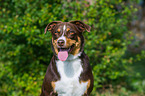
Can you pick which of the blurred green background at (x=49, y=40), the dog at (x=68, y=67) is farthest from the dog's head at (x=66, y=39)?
→ the blurred green background at (x=49, y=40)

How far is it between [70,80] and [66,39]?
61 centimetres

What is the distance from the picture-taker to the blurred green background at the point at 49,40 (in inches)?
173

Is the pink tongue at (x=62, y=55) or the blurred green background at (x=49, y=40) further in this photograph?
the blurred green background at (x=49, y=40)

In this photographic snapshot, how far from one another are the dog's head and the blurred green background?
1280mm

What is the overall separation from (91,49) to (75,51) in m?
1.81

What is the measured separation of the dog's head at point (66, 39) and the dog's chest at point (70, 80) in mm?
200

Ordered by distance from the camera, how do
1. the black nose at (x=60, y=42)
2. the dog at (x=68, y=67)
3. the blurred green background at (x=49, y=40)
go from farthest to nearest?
the blurred green background at (x=49, y=40) < the dog at (x=68, y=67) < the black nose at (x=60, y=42)

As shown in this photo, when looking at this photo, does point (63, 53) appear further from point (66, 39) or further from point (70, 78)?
point (70, 78)

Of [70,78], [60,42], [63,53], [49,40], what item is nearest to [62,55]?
[63,53]

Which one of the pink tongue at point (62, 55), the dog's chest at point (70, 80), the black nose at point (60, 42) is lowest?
the dog's chest at point (70, 80)

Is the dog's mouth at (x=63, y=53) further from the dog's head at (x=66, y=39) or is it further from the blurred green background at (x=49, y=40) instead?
the blurred green background at (x=49, y=40)

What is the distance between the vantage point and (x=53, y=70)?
2.94 metres

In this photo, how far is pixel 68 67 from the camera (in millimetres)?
2934

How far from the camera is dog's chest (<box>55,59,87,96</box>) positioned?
2.81m
